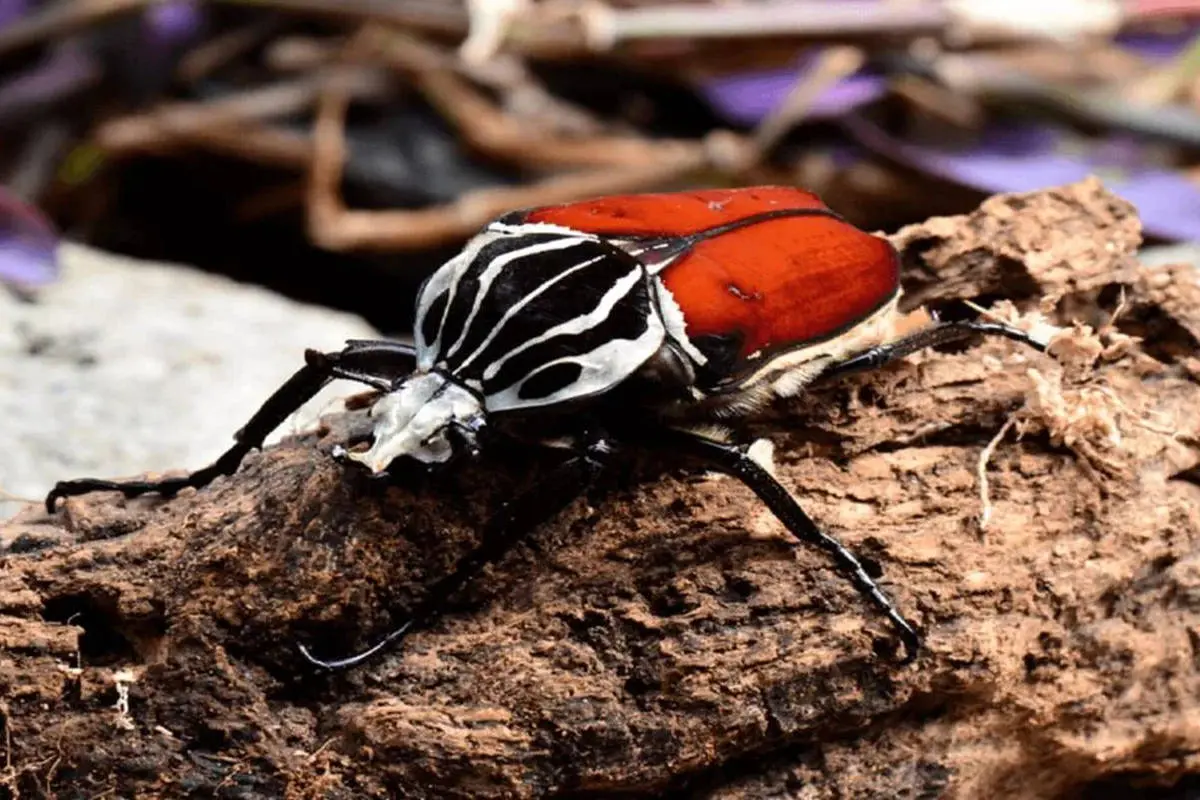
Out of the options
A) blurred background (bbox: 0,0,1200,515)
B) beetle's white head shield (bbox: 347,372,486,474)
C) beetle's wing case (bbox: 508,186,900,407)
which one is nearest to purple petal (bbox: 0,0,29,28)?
blurred background (bbox: 0,0,1200,515)

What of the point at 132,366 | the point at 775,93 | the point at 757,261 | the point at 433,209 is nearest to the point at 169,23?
the point at 433,209

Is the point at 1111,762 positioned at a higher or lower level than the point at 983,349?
lower

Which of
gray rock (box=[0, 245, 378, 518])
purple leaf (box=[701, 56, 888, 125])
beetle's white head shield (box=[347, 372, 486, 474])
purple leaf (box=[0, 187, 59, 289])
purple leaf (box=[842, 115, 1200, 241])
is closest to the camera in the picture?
beetle's white head shield (box=[347, 372, 486, 474])

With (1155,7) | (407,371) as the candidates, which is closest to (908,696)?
(407,371)

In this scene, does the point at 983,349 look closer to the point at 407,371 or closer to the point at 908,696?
the point at 908,696

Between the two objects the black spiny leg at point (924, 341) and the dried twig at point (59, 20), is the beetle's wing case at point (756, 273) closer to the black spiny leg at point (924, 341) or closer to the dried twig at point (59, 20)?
the black spiny leg at point (924, 341)

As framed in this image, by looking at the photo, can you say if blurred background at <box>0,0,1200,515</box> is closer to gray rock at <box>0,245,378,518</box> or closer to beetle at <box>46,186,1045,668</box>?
gray rock at <box>0,245,378,518</box>
